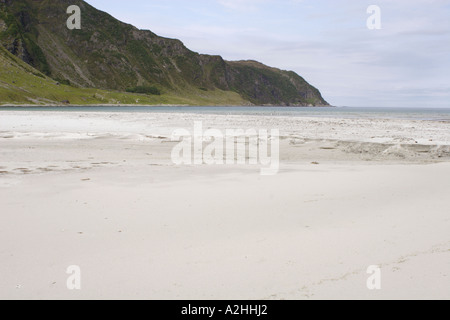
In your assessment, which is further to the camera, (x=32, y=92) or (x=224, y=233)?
(x=32, y=92)

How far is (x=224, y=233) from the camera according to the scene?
15.8ft

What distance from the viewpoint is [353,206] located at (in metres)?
6.07

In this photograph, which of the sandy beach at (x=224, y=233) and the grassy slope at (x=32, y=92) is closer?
the sandy beach at (x=224, y=233)

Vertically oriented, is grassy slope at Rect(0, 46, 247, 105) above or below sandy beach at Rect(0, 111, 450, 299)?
above

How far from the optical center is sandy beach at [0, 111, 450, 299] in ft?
11.4

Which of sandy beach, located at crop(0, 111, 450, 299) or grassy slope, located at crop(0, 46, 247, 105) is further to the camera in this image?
grassy slope, located at crop(0, 46, 247, 105)

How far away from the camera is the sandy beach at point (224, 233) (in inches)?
137

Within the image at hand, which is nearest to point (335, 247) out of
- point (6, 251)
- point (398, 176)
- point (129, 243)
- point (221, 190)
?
point (129, 243)

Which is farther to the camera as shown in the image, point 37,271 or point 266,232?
point 266,232

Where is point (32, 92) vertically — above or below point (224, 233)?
above

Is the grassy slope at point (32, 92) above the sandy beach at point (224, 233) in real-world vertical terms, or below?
above

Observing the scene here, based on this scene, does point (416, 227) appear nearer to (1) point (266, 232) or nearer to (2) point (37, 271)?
(1) point (266, 232)
